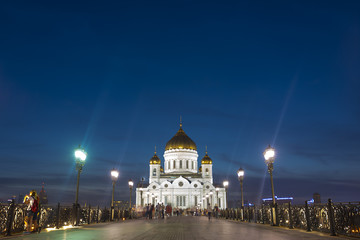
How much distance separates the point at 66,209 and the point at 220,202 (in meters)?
70.4

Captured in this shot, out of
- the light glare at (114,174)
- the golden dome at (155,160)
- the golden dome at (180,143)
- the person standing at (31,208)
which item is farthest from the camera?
the golden dome at (155,160)

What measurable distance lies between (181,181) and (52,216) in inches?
2397

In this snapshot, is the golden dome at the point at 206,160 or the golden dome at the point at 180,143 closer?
the golden dome at the point at 180,143

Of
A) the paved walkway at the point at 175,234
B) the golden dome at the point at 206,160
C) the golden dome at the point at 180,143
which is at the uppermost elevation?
the golden dome at the point at 180,143

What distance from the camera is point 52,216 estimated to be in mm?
15055

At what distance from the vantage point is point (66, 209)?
16578mm

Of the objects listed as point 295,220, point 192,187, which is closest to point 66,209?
point 295,220

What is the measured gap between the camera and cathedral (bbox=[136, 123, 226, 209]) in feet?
244

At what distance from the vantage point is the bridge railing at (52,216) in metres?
11.1

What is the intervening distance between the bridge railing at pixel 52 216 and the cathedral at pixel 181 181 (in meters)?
50.7

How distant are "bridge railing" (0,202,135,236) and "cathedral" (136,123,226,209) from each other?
166ft

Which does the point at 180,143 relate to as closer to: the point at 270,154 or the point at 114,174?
the point at 114,174

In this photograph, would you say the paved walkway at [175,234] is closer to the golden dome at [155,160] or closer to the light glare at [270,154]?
the light glare at [270,154]

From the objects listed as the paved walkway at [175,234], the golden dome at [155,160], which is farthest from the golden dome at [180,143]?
the paved walkway at [175,234]
